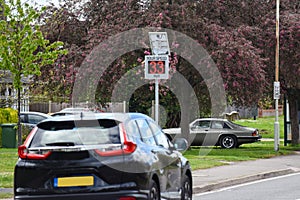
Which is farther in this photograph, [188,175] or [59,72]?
[59,72]

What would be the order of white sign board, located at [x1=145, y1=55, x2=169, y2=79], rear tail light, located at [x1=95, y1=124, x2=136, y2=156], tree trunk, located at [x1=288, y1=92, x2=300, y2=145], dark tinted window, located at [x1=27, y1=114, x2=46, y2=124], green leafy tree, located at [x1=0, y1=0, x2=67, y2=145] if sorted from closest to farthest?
rear tail light, located at [x1=95, y1=124, x2=136, y2=156] < green leafy tree, located at [x1=0, y1=0, x2=67, y2=145] < white sign board, located at [x1=145, y1=55, x2=169, y2=79] < tree trunk, located at [x1=288, y1=92, x2=300, y2=145] < dark tinted window, located at [x1=27, y1=114, x2=46, y2=124]

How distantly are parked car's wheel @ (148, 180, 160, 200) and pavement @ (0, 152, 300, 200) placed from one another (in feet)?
17.0

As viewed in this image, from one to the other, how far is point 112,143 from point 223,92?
16899 millimetres

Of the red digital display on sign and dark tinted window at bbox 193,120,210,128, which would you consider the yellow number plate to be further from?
dark tinted window at bbox 193,120,210,128

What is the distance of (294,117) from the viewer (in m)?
33.9

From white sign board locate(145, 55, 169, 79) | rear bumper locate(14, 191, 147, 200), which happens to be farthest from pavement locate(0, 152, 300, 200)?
rear bumper locate(14, 191, 147, 200)

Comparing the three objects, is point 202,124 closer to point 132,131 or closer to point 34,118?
point 34,118

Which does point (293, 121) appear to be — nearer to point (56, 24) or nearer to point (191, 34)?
point (191, 34)

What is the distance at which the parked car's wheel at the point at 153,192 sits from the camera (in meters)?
10.9

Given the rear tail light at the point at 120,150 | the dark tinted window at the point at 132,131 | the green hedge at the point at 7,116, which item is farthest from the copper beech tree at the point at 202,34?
the rear tail light at the point at 120,150

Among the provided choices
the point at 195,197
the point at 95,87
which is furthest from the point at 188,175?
the point at 95,87

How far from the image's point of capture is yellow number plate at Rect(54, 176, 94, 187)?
1064cm

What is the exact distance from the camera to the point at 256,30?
96.9 feet

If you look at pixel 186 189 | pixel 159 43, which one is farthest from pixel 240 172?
pixel 186 189
